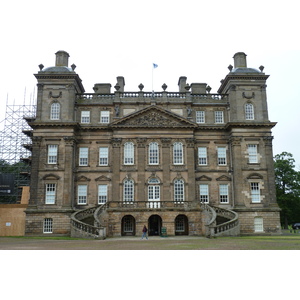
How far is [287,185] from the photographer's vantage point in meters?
68.3

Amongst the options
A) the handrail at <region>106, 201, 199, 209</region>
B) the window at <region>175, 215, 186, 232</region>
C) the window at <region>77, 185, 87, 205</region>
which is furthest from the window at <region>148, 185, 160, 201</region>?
A: the window at <region>77, 185, 87, 205</region>

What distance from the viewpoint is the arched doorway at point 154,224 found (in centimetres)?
4169

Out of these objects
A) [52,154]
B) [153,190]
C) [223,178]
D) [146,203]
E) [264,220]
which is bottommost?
[264,220]

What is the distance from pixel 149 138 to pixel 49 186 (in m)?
12.8

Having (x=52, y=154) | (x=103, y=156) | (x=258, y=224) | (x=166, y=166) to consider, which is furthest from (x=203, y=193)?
(x=52, y=154)

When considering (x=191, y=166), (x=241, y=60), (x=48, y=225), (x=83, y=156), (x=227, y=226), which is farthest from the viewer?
(x=241, y=60)

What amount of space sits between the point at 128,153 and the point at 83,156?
17.8 feet

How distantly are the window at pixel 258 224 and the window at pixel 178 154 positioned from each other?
10711 millimetres

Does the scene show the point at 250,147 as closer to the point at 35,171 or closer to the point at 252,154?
the point at 252,154

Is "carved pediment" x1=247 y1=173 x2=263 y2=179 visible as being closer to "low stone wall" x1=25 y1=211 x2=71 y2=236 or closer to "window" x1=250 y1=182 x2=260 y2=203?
"window" x1=250 y1=182 x2=260 y2=203

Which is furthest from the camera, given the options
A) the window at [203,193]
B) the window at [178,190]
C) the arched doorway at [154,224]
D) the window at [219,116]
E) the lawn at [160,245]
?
the window at [219,116]

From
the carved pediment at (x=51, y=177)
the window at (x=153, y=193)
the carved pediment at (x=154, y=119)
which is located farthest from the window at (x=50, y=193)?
the window at (x=153, y=193)

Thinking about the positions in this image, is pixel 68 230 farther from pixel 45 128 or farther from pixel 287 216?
pixel 287 216

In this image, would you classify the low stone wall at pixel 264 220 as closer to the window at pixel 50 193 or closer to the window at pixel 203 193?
the window at pixel 203 193
